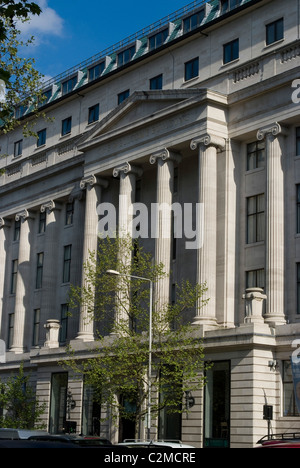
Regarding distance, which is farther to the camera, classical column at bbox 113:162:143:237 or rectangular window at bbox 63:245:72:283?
rectangular window at bbox 63:245:72:283

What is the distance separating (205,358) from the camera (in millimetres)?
39438

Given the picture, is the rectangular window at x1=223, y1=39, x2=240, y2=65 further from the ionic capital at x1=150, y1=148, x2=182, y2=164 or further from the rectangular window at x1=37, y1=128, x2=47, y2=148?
the rectangular window at x1=37, y1=128, x2=47, y2=148

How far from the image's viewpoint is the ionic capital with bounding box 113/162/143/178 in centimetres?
4956

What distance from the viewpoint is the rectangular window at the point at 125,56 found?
57.2 meters

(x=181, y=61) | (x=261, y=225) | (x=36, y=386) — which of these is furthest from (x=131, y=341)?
(x=181, y=61)

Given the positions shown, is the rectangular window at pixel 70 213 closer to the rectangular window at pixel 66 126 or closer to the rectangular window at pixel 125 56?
the rectangular window at pixel 66 126

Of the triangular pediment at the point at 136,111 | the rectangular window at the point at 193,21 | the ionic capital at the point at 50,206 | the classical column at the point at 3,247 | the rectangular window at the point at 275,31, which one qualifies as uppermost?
the rectangular window at the point at 193,21

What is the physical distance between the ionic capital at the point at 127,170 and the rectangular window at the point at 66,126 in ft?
38.1

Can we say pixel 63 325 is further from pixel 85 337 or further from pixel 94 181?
pixel 94 181

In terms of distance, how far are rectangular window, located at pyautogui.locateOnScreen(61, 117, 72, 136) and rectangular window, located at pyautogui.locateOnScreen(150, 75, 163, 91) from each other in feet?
33.6

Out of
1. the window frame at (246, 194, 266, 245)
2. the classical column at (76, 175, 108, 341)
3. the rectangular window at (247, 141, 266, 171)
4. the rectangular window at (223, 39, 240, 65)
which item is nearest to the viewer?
the window frame at (246, 194, 266, 245)

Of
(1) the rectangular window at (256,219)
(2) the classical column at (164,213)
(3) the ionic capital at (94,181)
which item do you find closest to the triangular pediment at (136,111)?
(3) the ionic capital at (94,181)

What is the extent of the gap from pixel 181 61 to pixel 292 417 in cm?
2532

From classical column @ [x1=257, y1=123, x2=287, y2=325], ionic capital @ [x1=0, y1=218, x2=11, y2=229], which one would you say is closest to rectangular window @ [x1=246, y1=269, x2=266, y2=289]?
classical column @ [x1=257, y1=123, x2=287, y2=325]
